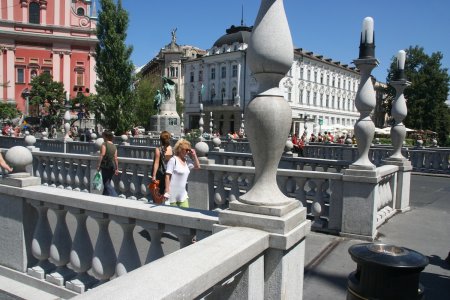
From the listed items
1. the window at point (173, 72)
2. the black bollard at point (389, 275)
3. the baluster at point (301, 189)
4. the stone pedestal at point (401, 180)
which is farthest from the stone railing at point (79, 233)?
the window at point (173, 72)

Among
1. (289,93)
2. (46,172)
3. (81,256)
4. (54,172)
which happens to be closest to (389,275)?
(81,256)

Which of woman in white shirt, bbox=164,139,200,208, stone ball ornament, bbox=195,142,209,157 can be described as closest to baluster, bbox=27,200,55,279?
woman in white shirt, bbox=164,139,200,208

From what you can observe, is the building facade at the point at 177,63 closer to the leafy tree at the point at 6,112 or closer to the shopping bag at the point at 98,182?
the leafy tree at the point at 6,112

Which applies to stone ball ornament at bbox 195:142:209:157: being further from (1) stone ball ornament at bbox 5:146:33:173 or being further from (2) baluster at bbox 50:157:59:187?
(2) baluster at bbox 50:157:59:187

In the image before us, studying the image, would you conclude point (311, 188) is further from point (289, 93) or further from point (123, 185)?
point (289, 93)

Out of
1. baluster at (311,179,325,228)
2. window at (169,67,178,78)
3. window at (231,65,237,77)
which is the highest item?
window at (169,67,178,78)

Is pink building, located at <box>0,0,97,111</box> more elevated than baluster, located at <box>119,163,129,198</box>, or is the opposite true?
pink building, located at <box>0,0,97,111</box>

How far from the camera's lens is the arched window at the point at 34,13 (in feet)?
191

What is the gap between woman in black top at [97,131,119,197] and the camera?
26.6 feet

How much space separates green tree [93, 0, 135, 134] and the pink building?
16.7 m

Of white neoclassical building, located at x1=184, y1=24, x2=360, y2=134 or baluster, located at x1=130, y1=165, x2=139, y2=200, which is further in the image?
white neoclassical building, located at x1=184, y1=24, x2=360, y2=134

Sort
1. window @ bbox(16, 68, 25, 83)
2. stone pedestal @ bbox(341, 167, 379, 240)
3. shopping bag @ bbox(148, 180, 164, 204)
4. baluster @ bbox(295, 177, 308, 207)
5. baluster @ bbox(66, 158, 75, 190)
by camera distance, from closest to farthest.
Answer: stone pedestal @ bbox(341, 167, 379, 240) → shopping bag @ bbox(148, 180, 164, 204) → baluster @ bbox(295, 177, 308, 207) → baluster @ bbox(66, 158, 75, 190) → window @ bbox(16, 68, 25, 83)

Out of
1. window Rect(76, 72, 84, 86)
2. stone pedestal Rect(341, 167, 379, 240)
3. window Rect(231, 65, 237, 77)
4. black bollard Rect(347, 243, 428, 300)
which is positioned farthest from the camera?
window Rect(231, 65, 237, 77)

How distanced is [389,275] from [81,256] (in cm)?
276
